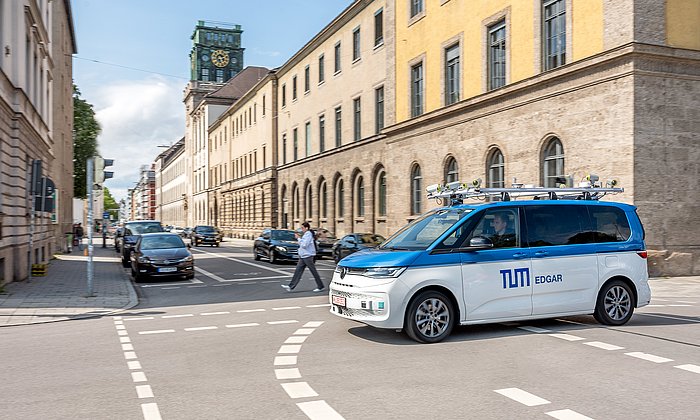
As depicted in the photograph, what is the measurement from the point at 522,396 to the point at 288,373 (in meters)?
2.49

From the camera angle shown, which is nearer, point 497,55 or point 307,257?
point 307,257

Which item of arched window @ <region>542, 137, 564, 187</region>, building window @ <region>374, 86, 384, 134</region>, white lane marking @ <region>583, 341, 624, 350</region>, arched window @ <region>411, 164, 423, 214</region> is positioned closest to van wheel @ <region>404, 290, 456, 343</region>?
white lane marking @ <region>583, 341, 624, 350</region>

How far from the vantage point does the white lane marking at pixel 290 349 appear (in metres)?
8.43

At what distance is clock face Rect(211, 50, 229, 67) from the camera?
128 metres

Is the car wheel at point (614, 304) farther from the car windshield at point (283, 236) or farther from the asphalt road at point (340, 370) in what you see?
the car windshield at point (283, 236)

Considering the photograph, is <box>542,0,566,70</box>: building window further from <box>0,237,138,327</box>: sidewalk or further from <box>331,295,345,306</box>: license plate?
<box>331,295,345,306</box>: license plate

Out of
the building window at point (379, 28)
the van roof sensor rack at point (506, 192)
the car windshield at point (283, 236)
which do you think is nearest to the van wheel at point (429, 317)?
the van roof sensor rack at point (506, 192)

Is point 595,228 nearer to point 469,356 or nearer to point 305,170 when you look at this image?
point 469,356

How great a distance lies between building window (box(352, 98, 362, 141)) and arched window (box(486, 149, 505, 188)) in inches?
635

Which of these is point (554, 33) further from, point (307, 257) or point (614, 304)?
point (614, 304)

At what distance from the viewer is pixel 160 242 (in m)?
22.5

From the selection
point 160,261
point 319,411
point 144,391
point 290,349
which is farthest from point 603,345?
point 160,261

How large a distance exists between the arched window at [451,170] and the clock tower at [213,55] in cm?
10383

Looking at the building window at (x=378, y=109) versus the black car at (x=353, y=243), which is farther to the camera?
the building window at (x=378, y=109)
